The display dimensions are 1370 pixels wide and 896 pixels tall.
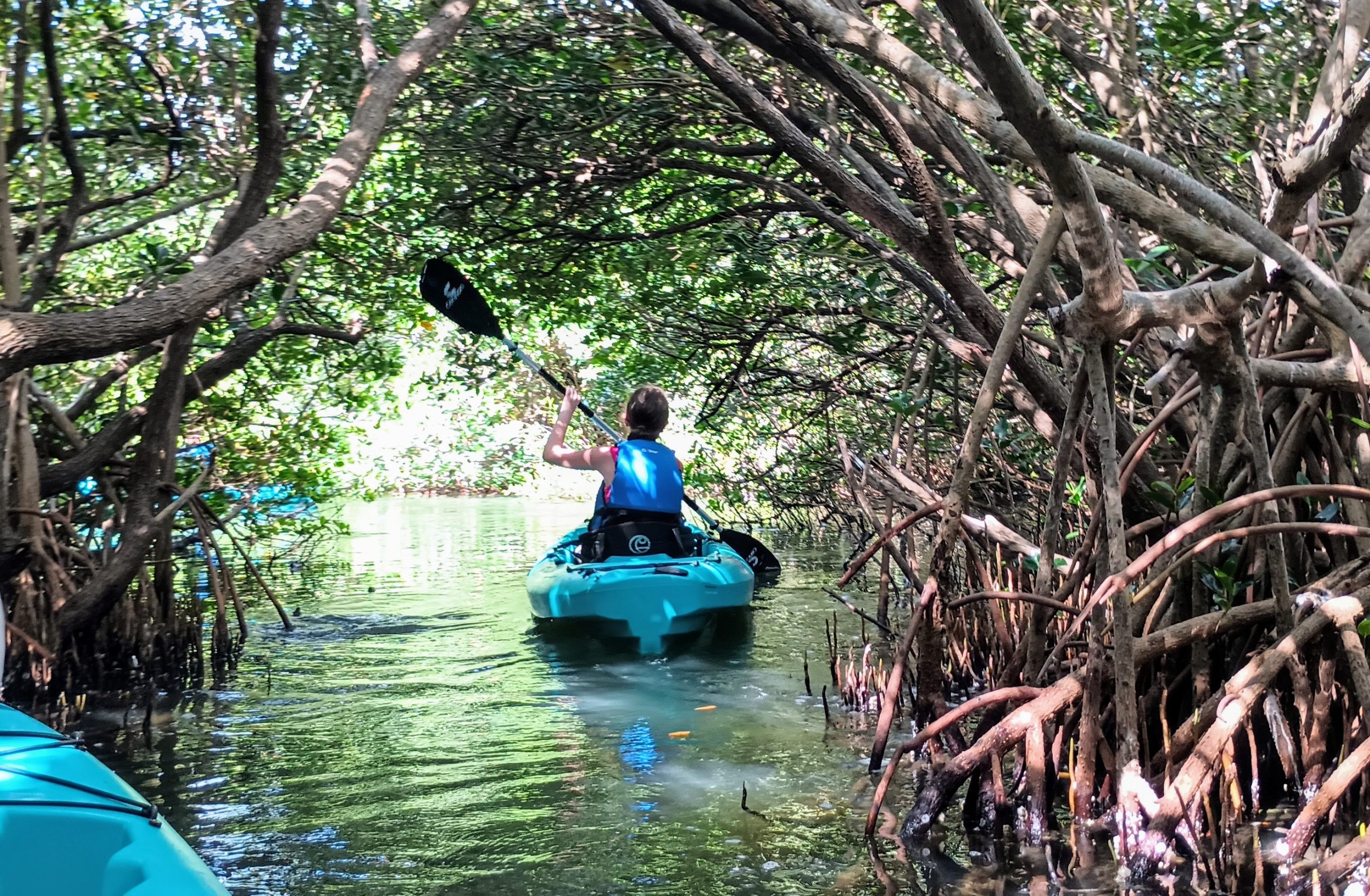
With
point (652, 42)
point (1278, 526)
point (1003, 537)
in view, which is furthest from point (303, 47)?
point (1278, 526)

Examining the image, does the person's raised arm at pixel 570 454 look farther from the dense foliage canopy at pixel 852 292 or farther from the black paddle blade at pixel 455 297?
the dense foliage canopy at pixel 852 292

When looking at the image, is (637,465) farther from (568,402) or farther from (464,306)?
(464,306)

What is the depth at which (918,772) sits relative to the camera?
4543 mm

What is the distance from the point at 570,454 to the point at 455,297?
53.9 inches

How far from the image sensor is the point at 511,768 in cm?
492

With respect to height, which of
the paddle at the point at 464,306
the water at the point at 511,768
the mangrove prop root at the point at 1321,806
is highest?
the paddle at the point at 464,306

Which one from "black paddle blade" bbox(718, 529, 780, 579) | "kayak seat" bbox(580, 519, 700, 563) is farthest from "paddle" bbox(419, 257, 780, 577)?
"kayak seat" bbox(580, 519, 700, 563)

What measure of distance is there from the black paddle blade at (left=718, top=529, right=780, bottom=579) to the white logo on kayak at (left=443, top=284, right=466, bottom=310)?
3053 mm

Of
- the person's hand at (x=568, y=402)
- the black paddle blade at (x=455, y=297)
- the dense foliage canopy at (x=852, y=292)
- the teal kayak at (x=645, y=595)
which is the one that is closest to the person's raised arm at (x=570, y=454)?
the person's hand at (x=568, y=402)

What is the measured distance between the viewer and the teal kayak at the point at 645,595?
7.11 m

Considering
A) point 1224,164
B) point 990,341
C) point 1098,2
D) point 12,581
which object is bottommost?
point 12,581

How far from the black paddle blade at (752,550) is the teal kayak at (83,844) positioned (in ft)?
24.0

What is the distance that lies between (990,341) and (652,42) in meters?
2.90

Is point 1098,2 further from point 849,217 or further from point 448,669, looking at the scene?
point 448,669
